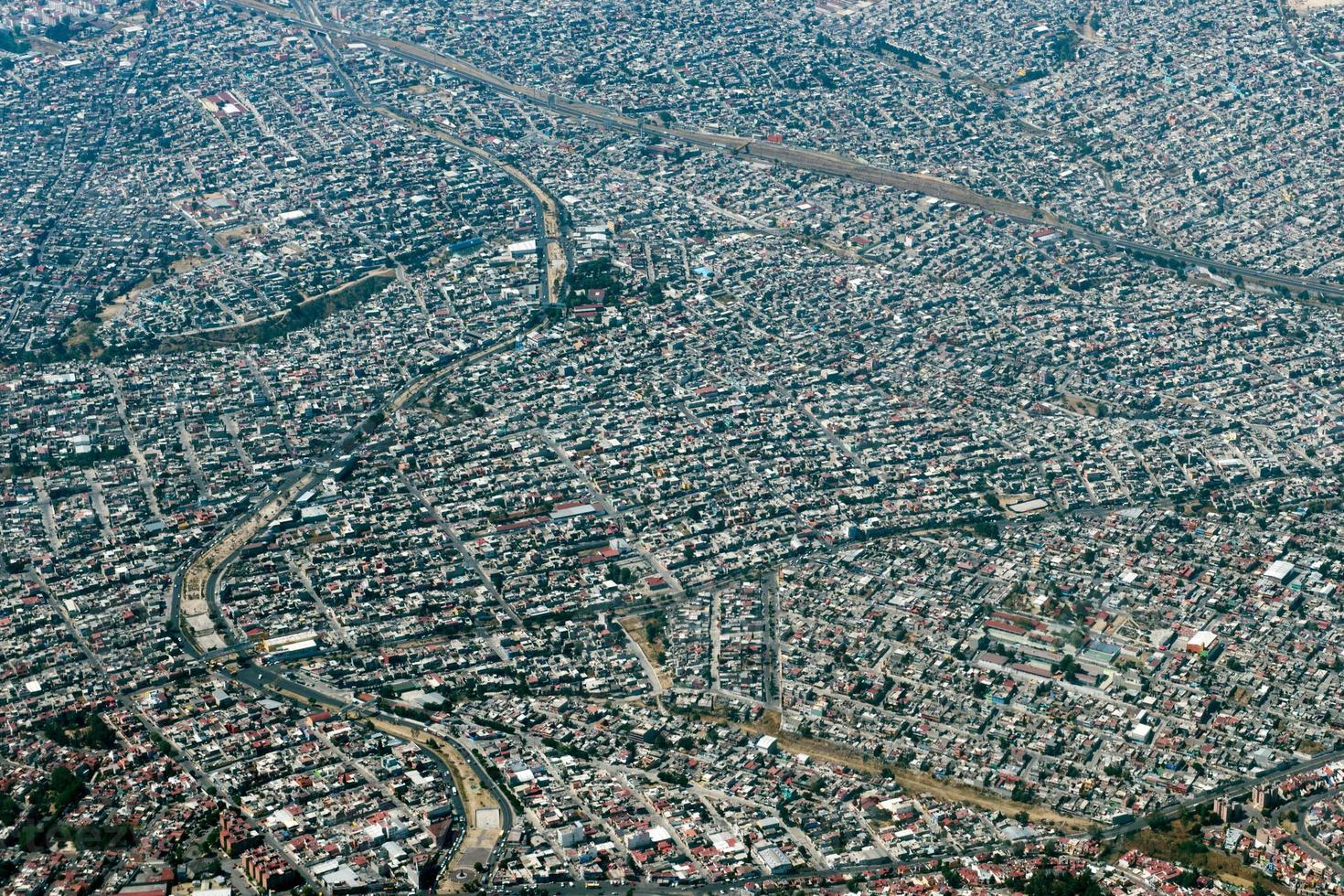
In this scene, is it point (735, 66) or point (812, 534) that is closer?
point (812, 534)

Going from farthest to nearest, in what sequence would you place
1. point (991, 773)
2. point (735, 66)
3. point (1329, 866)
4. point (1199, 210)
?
point (735, 66)
point (1199, 210)
point (991, 773)
point (1329, 866)

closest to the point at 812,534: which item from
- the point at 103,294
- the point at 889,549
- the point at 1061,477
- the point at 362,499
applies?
the point at 889,549

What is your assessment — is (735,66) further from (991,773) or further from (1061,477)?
(991,773)

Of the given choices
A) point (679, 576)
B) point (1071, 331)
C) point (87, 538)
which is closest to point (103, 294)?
point (87, 538)

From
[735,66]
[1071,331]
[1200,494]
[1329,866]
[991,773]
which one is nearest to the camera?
[1329,866]

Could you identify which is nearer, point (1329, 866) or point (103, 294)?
point (1329, 866)

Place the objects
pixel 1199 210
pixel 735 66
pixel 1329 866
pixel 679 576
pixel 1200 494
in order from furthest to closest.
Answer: pixel 735 66, pixel 1199 210, pixel 1200 494, pixel 679 576, pixel 1329 866

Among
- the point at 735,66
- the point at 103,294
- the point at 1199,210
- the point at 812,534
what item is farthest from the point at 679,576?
the point at 735,66

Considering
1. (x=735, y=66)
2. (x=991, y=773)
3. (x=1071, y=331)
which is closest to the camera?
(x=991, y=773)

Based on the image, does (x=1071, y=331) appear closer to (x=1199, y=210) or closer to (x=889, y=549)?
(x=1199, y=210)
